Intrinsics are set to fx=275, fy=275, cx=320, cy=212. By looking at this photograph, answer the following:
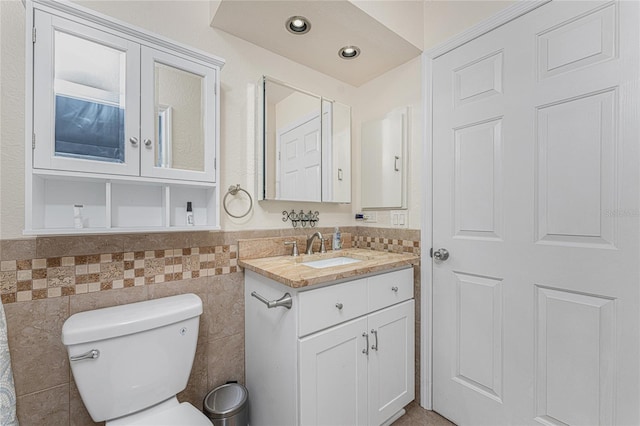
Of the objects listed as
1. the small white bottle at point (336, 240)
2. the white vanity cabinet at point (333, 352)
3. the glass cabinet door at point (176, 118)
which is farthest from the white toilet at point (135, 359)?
the small white bottle at point (336, 240)

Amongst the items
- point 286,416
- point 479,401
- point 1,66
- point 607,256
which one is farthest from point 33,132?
point 479,401

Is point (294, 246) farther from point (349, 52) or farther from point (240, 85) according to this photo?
point (349, 52)

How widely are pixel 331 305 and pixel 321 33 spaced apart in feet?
4.74

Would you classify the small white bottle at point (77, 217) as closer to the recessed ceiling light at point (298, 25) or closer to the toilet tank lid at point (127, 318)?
the toilet tank lid at point (127, 318)

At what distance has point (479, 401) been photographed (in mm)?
1425

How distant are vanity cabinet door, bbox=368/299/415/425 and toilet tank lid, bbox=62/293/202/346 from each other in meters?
0.88

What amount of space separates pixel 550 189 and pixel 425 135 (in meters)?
0.68

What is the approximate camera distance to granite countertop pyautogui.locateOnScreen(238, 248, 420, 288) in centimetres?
112

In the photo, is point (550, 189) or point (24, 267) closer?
point (24, 267)

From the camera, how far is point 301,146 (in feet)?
5.96

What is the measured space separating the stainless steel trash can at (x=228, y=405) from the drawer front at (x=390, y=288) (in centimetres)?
78

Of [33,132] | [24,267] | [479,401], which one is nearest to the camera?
[33,132]

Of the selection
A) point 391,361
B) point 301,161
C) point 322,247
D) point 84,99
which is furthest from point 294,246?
point 84,99

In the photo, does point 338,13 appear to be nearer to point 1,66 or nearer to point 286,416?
point 1,66
